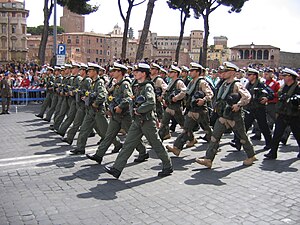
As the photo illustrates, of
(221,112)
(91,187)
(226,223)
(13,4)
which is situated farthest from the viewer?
(13,4)

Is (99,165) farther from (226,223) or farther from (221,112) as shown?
(226,223)

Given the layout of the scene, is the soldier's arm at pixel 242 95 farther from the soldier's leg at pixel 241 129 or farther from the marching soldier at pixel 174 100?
the marching soldier at pixel 174 100

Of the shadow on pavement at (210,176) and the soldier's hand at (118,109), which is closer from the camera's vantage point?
the shadow on pavement at (210,176)

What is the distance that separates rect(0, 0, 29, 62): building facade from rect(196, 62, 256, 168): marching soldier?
81.4m

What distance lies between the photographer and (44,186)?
6.32 metres

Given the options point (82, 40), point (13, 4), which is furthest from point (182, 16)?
point (82, 40)

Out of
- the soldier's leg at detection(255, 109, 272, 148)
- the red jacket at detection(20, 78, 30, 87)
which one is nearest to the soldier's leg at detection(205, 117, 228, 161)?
the soldier's leg at detection(255, 109, 272, 148)

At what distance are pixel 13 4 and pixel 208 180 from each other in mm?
86474

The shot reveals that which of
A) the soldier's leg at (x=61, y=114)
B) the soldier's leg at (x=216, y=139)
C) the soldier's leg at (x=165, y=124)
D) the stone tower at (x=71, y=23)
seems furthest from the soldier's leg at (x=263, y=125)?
the stone tower at (x=71, y=23)

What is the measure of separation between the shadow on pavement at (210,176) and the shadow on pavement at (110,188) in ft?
2.18

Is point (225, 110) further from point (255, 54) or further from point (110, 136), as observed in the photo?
point (255, 54)

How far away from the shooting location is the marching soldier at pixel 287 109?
312 inches

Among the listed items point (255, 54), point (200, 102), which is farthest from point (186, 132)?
point (255, 54)

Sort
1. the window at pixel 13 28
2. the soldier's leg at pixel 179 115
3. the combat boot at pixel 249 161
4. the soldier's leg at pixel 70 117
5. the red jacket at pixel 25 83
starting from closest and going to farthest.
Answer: the combat boot at pixel 249 161 → the soldier's leg at pixel 179 115 → the soldier's leg at pixel 70 117 → the red jacket at pixel 25 83 → the window at pixel 13 28
